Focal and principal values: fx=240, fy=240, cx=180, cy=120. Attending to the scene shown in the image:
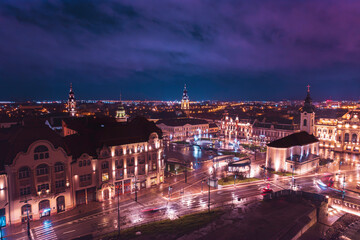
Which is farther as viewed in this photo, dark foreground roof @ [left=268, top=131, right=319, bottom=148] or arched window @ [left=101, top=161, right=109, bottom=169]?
dark foreground roof @ [left=268, top=131, right=319, bottom=148]

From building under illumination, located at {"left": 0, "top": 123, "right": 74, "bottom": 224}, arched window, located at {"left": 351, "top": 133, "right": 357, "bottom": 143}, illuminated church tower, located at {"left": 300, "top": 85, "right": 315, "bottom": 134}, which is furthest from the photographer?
arched window, located at {"left": 351, "top": 133, "right": 357, "bottom": 143}

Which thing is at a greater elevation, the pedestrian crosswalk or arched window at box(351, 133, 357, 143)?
arched window at box(351, 133, 357, 143)

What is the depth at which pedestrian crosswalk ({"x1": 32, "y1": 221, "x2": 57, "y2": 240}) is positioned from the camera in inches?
1591

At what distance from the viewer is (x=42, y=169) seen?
46.9 meters

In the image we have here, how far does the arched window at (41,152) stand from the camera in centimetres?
4622

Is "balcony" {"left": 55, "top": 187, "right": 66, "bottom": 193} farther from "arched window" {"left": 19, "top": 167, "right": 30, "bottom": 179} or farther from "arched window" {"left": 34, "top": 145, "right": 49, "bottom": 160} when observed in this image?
"arched window" {"left": 34, "top": 145, "right": 49, "bottom": 160}

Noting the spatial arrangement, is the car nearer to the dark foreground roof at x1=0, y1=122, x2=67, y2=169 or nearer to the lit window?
the lit window

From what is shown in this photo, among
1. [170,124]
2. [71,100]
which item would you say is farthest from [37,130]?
[71,100]

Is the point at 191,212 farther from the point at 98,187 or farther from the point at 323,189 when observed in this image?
the point at 323,189

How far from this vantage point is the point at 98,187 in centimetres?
5403

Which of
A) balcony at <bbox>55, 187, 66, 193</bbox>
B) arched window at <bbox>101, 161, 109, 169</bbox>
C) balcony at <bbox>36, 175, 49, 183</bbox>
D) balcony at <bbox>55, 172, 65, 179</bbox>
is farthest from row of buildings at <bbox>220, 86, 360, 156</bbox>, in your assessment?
balcony at <bbox>36, 175, 49, 183</bbox>

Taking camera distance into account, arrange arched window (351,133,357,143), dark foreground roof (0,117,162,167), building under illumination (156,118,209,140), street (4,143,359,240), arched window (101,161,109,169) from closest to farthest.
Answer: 1. street (4,143,359,240)
2. dark foreground roof (0,117,162,167)
3. arched window (101,161,109,169)
4. arched window (351,133,357,143)
5. building under illumination (156,118,209,140)

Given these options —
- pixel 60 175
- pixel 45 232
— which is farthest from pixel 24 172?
pixel 45 232

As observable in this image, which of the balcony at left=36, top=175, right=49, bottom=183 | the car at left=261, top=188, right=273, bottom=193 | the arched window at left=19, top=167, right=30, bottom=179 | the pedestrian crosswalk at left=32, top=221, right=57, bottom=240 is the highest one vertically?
the arched window at left=19, top=167, right=30, bottom=179
